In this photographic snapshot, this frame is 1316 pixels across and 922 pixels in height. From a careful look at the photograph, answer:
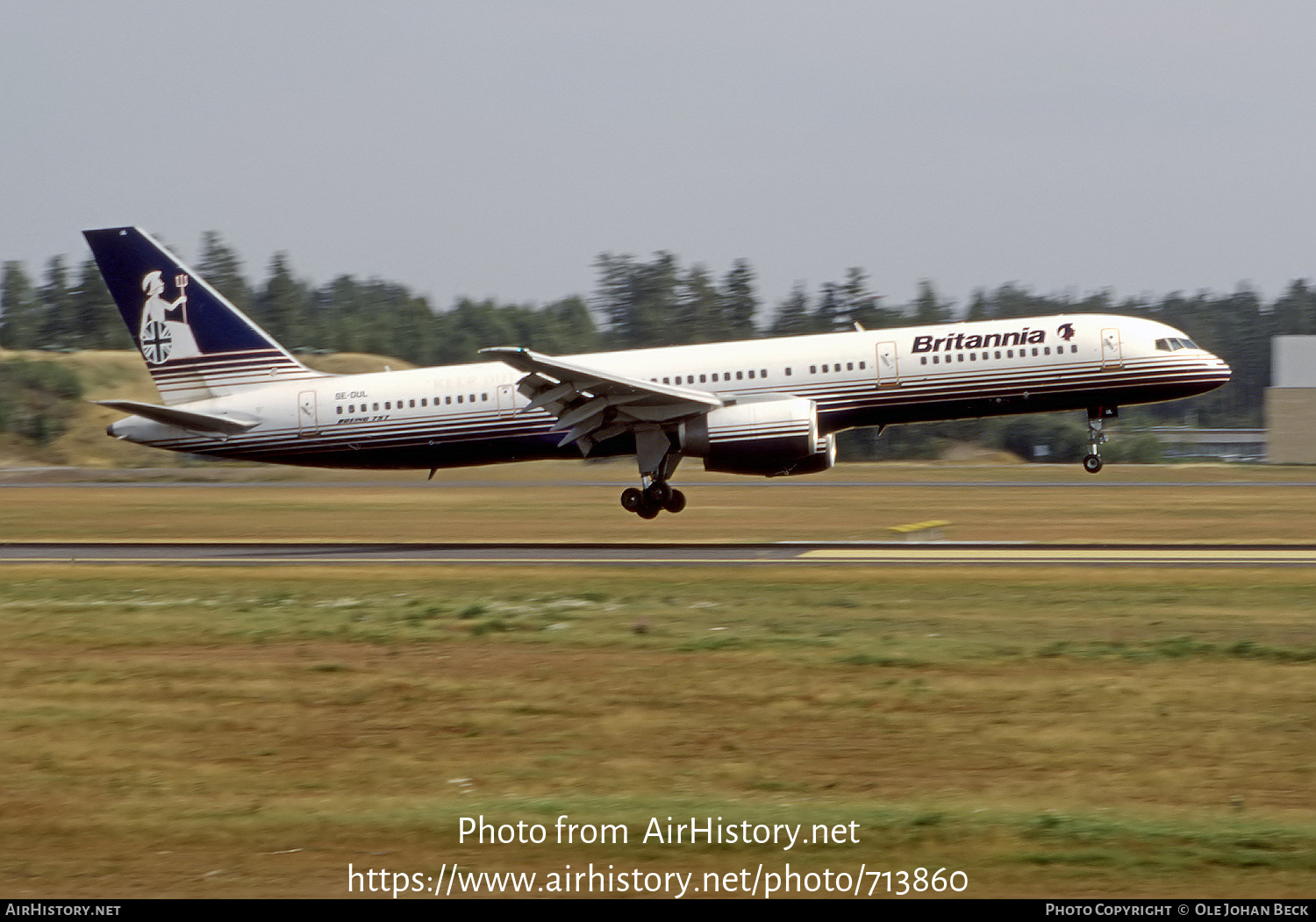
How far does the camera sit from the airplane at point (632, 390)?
31875 millimetres

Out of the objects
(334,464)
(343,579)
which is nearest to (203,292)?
(334,464)

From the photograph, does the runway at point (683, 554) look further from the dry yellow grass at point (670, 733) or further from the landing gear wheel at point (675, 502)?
the dry yellow grass at point (670, 733)

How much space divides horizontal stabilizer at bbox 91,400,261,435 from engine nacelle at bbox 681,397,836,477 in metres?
11.2

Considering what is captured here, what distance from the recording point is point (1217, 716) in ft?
47.3

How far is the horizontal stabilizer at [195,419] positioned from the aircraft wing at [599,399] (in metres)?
7.45

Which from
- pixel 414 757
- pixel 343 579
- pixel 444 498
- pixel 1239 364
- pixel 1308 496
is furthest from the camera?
pixel 1239 364

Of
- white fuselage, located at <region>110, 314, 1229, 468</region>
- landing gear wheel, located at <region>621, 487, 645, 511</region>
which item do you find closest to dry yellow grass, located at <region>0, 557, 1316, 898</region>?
white fuselage, located at <region>110, 314, 1229, 468</region>

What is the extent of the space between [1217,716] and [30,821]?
1146cm

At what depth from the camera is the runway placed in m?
27.7

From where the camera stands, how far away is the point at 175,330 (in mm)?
35156

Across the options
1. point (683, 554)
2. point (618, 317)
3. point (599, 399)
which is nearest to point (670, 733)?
point (683, 554)

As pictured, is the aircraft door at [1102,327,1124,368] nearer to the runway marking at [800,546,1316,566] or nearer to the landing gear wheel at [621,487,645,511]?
the runway marking at [800,546,1316,566]
